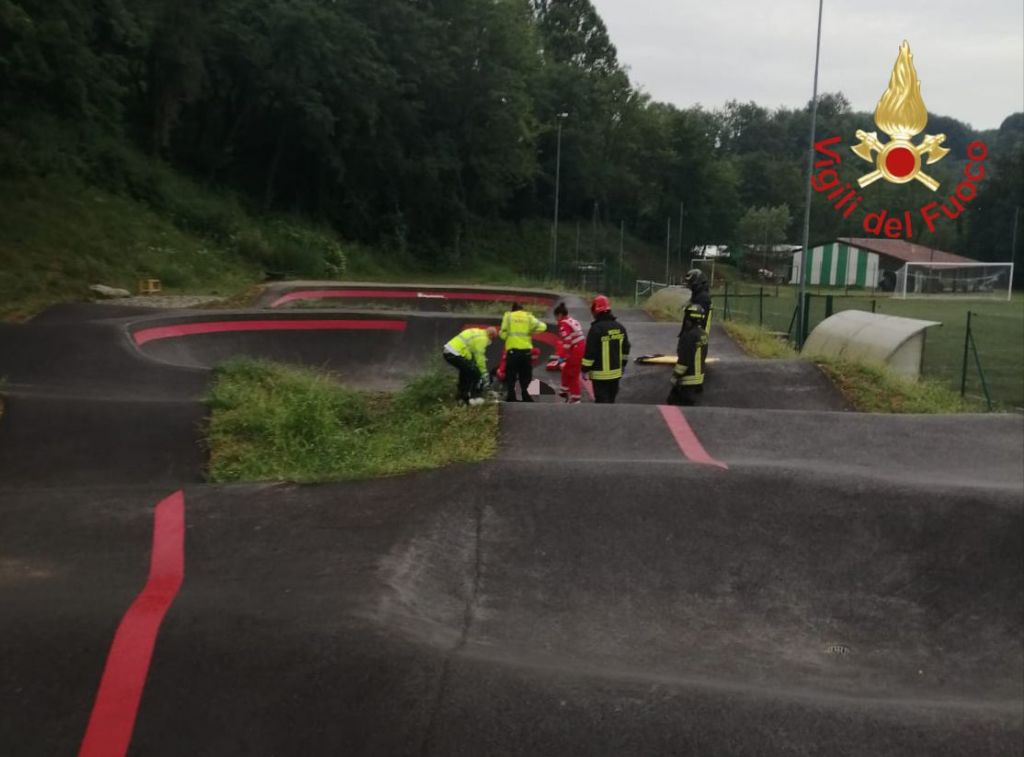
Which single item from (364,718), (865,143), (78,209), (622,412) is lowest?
(364,718)

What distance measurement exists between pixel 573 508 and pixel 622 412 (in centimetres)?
262

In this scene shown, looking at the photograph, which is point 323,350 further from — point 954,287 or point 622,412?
point 954,287

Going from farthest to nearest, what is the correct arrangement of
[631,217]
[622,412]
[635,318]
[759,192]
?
[759,192] < [631,217] < [635,318] < [622,412]

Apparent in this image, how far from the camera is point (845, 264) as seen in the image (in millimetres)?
41562

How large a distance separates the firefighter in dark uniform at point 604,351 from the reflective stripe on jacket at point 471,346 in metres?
1.78

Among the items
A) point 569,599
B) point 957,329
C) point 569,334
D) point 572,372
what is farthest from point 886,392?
point 957,329

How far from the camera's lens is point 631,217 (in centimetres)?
7175

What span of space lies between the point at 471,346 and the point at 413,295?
1950 centimetres

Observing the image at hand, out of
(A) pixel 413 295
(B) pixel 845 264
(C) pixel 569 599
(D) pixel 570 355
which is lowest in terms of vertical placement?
(C) pixel 569 599

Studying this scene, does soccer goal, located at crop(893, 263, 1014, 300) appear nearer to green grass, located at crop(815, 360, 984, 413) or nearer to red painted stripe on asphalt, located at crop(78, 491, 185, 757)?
green grass, located at crop(815, 360, 984, 413)

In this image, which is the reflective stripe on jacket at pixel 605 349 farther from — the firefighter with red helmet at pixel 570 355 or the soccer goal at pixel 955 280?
the soccer goal at pixel 955 280

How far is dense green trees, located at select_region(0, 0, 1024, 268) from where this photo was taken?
27.4 meters

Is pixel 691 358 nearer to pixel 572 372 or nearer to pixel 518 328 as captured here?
pixel 572 372

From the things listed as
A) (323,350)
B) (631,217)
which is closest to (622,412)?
(323,350)
